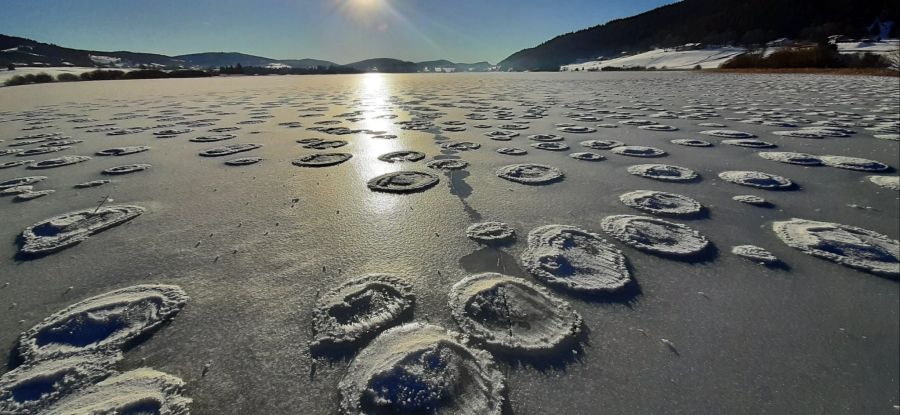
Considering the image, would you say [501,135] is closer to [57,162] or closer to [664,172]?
[664,172]

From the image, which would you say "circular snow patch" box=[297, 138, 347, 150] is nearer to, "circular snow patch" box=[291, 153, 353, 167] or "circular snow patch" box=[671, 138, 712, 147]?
"circular snow patch" box=[291, 153, 353, 167]

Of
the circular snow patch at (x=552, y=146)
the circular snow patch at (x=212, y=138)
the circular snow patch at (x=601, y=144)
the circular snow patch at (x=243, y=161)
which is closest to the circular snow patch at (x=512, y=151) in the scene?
the circular snow patch at (x=552, y=146)

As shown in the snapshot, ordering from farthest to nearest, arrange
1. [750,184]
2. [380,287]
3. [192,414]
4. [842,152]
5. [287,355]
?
[842,152]
[750,184]
[380,287]
[287,355]
[192,414]

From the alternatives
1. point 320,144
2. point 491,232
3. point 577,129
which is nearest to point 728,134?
point 577,129

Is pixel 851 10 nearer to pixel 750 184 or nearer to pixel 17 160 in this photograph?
pixel 750 184

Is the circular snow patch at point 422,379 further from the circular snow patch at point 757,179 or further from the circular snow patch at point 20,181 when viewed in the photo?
the circular snow patch at point 20,181

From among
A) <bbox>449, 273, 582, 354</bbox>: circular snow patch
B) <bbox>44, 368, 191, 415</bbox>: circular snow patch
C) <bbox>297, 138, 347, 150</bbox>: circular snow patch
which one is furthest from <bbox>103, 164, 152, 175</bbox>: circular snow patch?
<bbox>449, 273, 582, 354</bbox>: circular snow patch

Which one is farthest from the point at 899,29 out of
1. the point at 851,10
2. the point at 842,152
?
the point at 842,152

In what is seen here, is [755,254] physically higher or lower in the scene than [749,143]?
lower
